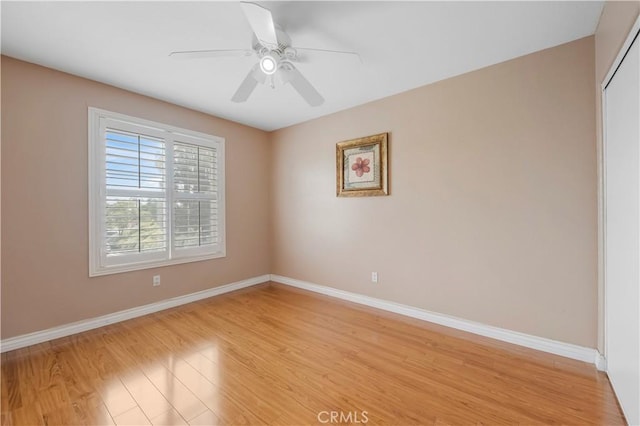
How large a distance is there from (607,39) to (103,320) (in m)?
4.72

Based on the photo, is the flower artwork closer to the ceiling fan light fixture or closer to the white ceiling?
the white ceiling

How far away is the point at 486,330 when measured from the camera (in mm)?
2486

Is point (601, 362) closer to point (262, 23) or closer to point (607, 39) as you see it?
point (607, 39)

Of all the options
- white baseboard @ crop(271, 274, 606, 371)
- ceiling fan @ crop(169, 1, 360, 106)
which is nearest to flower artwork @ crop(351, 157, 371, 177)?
ceiling fan @ crop(169, 1, 360, 106)

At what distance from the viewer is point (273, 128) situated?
431cm

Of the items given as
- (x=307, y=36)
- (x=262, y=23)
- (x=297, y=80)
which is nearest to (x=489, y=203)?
(x=297, y=80)

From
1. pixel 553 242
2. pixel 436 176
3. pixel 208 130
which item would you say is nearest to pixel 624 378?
pixel 553 242

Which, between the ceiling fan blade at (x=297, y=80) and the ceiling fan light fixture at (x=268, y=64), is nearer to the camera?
the ceiling fan light fixture at (x=268, y=64)

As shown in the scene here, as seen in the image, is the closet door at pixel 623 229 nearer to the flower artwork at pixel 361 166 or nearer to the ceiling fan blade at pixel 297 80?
the ceiling fan blade at pixel 297 80

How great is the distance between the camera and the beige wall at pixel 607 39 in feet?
4.54

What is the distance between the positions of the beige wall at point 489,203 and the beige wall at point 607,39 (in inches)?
3.6

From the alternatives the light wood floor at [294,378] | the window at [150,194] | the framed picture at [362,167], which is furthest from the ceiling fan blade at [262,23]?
the light wood floor at [294,378]

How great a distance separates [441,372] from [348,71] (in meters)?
2.65

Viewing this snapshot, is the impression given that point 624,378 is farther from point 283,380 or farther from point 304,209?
point 304,209
